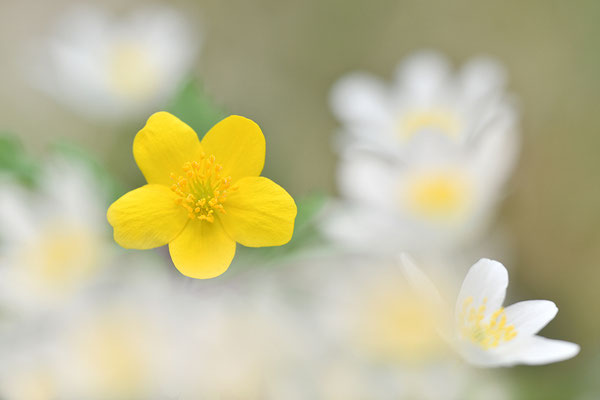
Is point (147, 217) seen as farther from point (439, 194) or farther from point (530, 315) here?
point (439, 194)

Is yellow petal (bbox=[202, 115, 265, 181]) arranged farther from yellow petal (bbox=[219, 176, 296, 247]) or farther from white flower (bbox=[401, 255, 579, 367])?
white flower (bbox=[401, 255, 579, 367])

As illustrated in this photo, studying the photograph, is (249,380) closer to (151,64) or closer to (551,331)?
(551,331)

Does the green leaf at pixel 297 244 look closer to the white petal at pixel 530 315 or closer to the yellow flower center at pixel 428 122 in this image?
the white petal at pixel 530 315

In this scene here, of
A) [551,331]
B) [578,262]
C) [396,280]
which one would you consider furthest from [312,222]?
[578,262]

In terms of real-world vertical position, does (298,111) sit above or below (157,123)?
above

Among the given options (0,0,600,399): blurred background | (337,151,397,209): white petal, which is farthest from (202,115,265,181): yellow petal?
(0,0,600,399): blurred background
